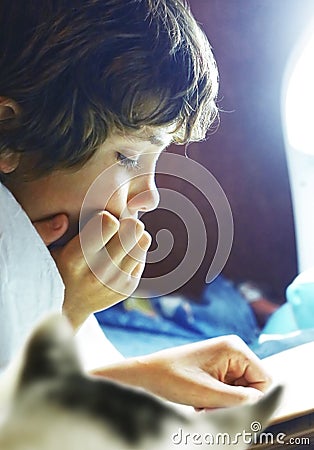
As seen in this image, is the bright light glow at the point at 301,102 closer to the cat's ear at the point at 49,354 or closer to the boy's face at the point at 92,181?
the boy's face at the point at 92,181

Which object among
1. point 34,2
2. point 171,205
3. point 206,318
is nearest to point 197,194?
point 171,205

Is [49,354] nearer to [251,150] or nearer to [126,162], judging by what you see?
[126,162]

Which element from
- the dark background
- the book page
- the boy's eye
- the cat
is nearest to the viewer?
the cat

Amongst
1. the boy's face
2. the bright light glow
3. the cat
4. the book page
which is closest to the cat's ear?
the cat

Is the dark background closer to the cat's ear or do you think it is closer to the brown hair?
the brown hair

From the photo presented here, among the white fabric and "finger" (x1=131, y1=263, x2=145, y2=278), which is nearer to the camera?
the white fabric

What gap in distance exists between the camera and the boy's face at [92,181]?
0.59m

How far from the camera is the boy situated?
0.56 m

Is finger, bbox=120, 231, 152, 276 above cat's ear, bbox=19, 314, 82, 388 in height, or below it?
below

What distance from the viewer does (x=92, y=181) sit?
0.60 metres

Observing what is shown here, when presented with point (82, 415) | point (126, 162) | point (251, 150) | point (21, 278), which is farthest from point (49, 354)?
point (251, 150)

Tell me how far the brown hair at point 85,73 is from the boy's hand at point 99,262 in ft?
0.22

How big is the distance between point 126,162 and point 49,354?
328 mm

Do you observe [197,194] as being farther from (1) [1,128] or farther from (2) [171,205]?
(1) [1,128]
